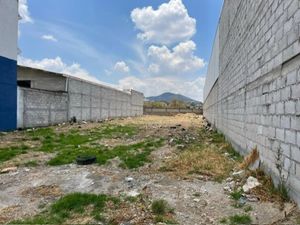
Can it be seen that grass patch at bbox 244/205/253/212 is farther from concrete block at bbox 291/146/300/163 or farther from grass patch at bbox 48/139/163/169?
grass patch at bbox 48/139/163/169

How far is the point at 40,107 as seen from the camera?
17.4m

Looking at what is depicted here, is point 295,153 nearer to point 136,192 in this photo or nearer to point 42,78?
point 136,192

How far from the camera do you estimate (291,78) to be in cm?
395

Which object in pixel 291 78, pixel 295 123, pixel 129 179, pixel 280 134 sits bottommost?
pixel 129 179

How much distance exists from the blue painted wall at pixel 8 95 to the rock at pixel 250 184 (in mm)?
12227

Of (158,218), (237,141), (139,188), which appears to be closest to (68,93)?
(237,141)

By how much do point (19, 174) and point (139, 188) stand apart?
267cm

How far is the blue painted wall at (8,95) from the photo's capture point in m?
14.4

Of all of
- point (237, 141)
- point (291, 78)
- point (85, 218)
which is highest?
point (291, 78)

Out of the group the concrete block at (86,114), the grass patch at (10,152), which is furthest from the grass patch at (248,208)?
the concrete block at (86,114)

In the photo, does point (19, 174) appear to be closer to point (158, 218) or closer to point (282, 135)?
point (158, 218)

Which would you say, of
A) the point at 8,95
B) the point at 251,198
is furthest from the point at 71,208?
the point at 8,95

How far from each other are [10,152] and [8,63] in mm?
7715

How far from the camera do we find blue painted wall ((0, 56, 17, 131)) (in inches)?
565
